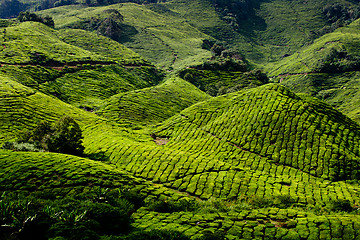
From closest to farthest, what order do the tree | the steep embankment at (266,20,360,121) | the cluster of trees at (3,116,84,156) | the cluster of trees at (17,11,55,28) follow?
1. the cluster of trees at (3,116,84,156)
2. the tree
3. the steep embankment at (266,20,360,121)
4. the cluster of trees at (17,11,55,28)

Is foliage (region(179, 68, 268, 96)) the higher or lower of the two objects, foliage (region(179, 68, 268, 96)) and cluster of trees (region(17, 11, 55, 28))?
the lower

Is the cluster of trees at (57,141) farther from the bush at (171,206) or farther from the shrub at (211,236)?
the shrub at (211,236)

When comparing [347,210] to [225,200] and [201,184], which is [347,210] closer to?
[225,200]

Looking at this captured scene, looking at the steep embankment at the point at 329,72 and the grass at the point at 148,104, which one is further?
the steep embankment at the point at 329,72

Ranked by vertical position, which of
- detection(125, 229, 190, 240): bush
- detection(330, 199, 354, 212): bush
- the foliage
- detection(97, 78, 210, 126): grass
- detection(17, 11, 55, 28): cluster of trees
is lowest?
detection(125, 229, 190, 240): bush

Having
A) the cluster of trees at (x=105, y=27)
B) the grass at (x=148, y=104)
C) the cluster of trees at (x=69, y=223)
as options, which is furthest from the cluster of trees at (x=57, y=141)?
the cluster of trees at (x=105, y=27)

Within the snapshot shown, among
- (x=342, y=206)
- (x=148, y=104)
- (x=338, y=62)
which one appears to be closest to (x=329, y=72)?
(x=338, y=62)

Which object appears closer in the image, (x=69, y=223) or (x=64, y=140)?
(x=69, y=223)

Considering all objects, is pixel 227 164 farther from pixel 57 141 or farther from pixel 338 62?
pixel 338 62

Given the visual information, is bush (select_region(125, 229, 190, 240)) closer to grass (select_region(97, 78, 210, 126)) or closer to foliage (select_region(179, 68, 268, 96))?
grass (select_region(97, 78, 210, 126))

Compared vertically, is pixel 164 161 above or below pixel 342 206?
below

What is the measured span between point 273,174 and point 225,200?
1316cm

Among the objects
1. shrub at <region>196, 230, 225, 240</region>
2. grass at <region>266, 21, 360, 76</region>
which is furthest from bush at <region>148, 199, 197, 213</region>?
grass at <region>266, 21, 360, 76</region>

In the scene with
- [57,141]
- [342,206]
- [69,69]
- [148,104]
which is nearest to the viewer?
[342,206]
